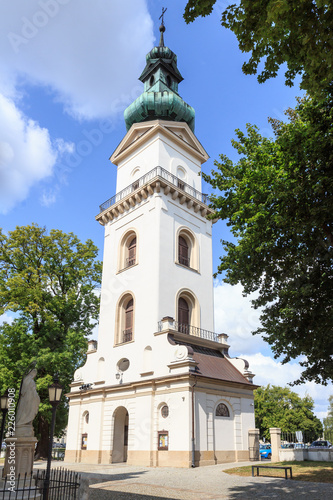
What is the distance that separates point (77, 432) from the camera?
24.4 metres

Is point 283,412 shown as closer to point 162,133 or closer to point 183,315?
point 183,315

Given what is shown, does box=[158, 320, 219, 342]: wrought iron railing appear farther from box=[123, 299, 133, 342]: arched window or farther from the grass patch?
the grass patch

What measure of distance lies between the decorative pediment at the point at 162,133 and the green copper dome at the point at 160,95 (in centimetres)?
133

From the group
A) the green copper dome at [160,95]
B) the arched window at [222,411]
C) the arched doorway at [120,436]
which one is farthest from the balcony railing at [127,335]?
the green copper dome at [160,95]

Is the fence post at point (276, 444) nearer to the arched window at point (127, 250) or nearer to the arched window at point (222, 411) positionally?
the arched window at point (222, 411)

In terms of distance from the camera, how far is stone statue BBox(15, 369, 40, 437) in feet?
38.0

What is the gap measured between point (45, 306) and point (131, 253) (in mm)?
6908

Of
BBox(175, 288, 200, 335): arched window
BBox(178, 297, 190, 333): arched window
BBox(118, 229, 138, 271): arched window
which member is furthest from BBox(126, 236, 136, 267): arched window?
BBox(178, 297, 190, 333): arched window

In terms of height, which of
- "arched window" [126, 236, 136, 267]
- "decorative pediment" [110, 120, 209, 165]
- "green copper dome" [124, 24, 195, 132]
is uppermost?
"green copper dome" [124, 24, 195, 132]

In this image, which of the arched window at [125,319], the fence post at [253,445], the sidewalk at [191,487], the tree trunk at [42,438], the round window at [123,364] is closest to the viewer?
the sidewalk at [191,487]

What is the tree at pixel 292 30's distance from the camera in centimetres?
613

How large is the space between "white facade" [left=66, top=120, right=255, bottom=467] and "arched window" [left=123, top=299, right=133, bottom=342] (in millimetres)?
91

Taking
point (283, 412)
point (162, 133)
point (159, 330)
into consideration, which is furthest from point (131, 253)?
point (283, 412)

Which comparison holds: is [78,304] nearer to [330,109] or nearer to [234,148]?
[234,148]
